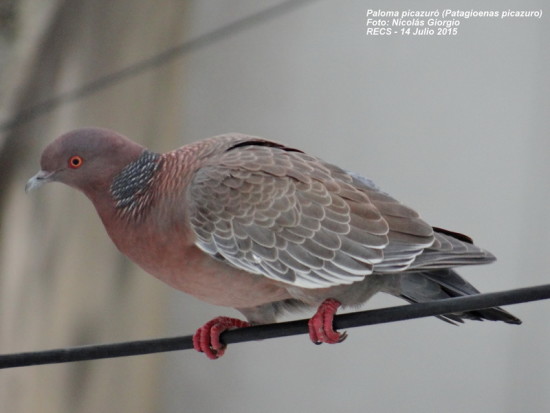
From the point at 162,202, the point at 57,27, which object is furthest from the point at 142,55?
the point at 162,202

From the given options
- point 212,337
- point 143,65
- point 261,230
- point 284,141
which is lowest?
point 212,337

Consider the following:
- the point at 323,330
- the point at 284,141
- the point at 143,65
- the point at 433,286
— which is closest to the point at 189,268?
the point at 323,330

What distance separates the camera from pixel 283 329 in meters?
1.46

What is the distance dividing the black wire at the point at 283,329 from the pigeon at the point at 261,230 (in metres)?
0.16

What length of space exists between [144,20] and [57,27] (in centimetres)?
40

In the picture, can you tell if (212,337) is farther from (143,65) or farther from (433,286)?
(143,65)

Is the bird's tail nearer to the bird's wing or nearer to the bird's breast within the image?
the bird's wing

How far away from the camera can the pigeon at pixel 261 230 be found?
1731 millimetres

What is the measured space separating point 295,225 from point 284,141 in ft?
6.27

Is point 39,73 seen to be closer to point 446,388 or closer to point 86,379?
point 86,379

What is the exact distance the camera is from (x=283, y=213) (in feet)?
5.78

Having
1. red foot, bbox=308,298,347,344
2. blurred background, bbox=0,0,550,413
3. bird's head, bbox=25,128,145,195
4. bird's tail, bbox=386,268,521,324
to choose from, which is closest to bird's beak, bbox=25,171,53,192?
bird's head, bbox=25,128,145,195

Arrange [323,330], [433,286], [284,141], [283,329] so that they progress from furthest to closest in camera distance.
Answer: [284,141]
[433,286]
[323,330]
[283,329]

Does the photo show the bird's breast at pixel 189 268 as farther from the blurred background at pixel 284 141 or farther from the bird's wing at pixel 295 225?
the blurred background at pixel 284 141
